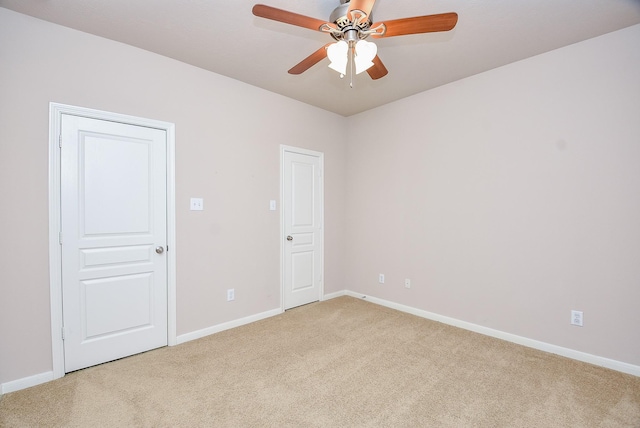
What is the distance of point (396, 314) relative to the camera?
3705 mm

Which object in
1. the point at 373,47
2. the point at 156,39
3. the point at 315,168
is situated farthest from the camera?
the point at 315,168

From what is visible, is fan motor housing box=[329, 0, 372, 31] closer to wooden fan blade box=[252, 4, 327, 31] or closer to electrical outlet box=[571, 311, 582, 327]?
wooden fan blade box=[252, 4, 327, 31]

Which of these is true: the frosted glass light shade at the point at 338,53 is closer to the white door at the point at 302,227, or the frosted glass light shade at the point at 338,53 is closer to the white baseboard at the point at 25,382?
the white door at the point at 302,227

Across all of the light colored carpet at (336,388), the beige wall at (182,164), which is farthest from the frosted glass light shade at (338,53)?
the light colored carpet at (336,388)

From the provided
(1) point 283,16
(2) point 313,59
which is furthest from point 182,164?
(1) point 283,16

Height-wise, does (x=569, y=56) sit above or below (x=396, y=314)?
above

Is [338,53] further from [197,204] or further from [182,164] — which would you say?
[197,204]

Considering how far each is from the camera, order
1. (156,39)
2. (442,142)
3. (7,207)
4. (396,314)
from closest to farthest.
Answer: (7,207) < (156,39) < (442,142) < (396,314)

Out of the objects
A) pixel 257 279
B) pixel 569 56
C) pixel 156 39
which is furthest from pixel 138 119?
pixel 569 56

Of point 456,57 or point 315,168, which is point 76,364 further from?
point 456,57

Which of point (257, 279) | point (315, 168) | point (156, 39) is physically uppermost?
point (156, 39)

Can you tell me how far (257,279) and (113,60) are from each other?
251 cm

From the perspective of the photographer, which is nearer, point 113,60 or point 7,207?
point 7,207

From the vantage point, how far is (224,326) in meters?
3.25
